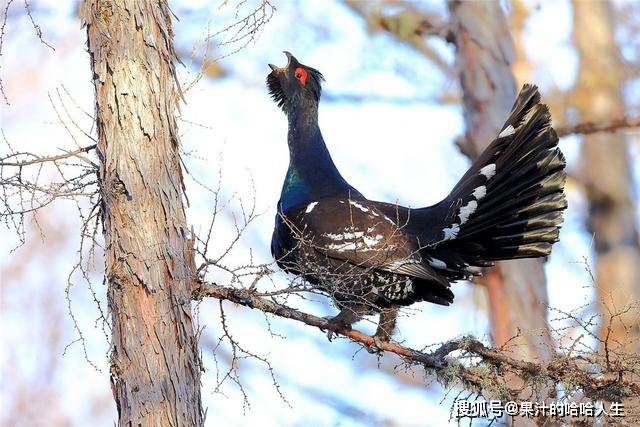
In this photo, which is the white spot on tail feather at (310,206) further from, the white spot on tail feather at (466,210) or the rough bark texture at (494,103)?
the rough bark texture at (494,103)

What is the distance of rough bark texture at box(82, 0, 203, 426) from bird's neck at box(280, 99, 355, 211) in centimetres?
166

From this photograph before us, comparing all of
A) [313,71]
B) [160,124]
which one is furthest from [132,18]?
[313,71]

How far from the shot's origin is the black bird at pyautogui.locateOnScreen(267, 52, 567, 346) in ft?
17.4

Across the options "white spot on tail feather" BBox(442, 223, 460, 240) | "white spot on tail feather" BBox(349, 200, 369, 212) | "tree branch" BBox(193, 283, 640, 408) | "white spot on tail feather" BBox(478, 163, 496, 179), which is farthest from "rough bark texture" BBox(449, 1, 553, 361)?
"tree branch" BBox(193, 283, 640, 408)

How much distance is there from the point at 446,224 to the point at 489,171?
0.42m

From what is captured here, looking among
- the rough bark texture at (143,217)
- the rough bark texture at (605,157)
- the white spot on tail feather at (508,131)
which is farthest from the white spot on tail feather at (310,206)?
the rough bark texture at (605,157)

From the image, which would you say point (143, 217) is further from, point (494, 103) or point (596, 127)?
point (596, 127)

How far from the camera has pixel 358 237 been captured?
5344 millimetres

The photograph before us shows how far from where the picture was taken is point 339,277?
4422 millimetres

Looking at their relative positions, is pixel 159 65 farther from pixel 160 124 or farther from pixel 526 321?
pixel 526 321

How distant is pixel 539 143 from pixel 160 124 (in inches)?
95.1

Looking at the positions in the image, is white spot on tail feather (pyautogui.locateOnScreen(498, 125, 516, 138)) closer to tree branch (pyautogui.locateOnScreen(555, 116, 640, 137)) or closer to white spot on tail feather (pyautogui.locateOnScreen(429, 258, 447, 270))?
white spot on tail feather (pyautogui.locateOnScreen(429, 258, 447, 270))

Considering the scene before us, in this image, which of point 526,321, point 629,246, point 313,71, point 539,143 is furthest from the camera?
point 629,246

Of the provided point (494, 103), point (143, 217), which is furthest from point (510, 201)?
point (494, 103)
